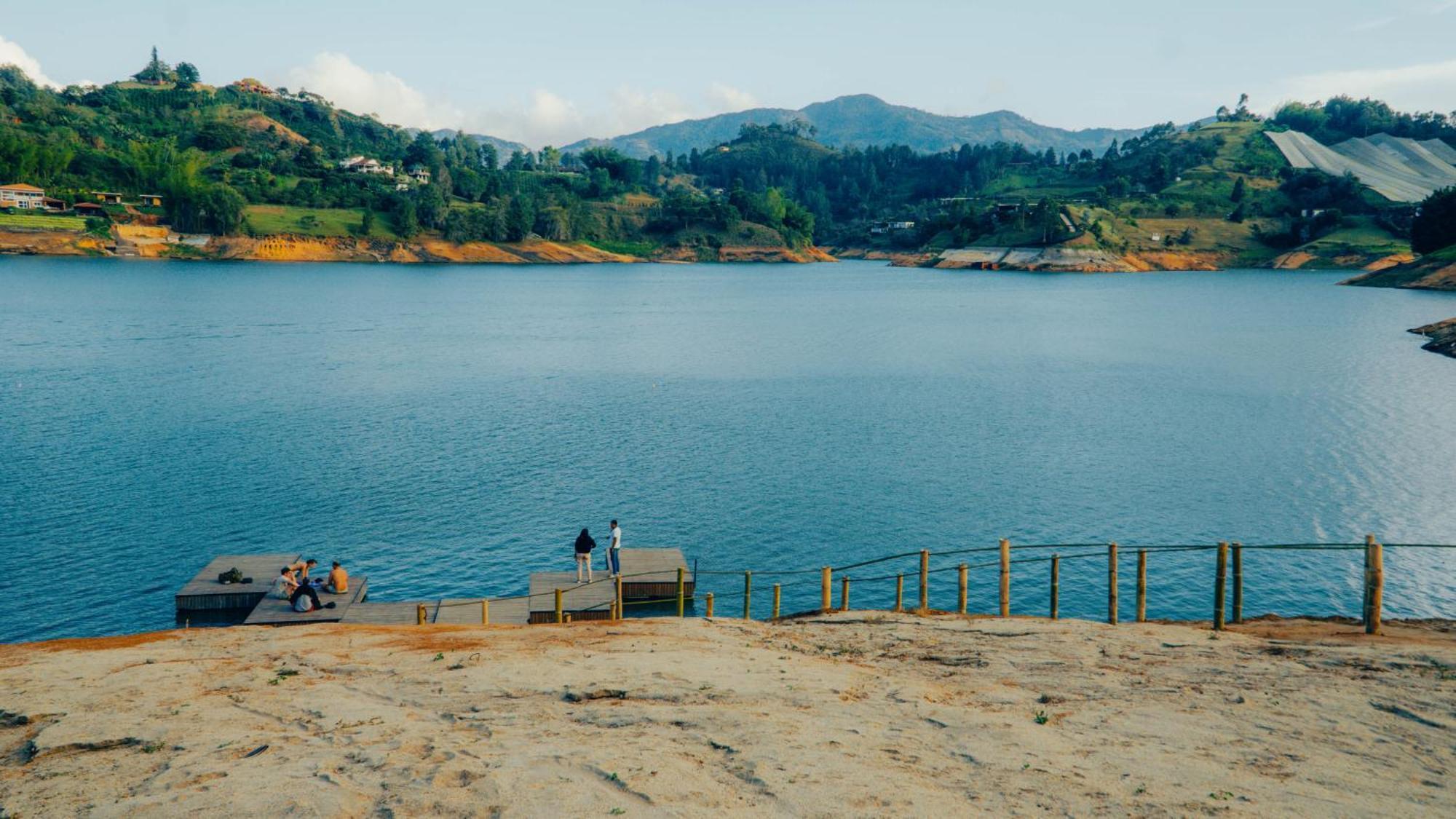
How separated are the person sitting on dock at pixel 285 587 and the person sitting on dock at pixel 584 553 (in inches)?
432

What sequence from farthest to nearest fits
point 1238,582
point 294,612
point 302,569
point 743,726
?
point 302,569 < point 294,612 < point 1238,582 < point 743,726

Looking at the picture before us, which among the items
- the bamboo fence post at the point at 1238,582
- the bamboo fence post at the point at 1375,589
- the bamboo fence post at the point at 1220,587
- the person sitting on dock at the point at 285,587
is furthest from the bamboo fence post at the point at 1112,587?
the person sitting on dock at the point at 285,587

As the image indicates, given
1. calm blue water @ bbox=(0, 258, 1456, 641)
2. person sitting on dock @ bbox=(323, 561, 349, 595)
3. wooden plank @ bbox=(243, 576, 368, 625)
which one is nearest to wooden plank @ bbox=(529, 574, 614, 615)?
calm blue water @ bbox=(0, 258, 1456, 641)

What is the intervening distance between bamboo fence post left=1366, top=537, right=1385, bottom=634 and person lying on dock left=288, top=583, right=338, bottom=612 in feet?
115

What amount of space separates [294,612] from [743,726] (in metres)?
24.6

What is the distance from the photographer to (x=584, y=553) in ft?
132

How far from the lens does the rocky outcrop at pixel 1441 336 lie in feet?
392

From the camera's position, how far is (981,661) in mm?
25016

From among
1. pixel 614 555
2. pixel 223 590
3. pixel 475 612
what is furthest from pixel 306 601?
pixel 614 555

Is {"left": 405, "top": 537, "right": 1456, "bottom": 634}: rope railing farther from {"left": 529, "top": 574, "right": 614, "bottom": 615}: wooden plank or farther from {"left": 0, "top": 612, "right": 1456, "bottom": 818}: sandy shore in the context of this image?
{"left": 0, "top": 612, "right": 1456, "bottom": 818}: sandy shore

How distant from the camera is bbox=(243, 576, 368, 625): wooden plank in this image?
36.7 metres

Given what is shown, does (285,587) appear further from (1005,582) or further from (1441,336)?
Result: (1441,336)

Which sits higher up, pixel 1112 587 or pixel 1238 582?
pixel 1238 582

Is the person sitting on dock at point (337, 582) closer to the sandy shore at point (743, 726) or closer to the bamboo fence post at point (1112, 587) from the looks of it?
the sandy shore at point (743, 726)
